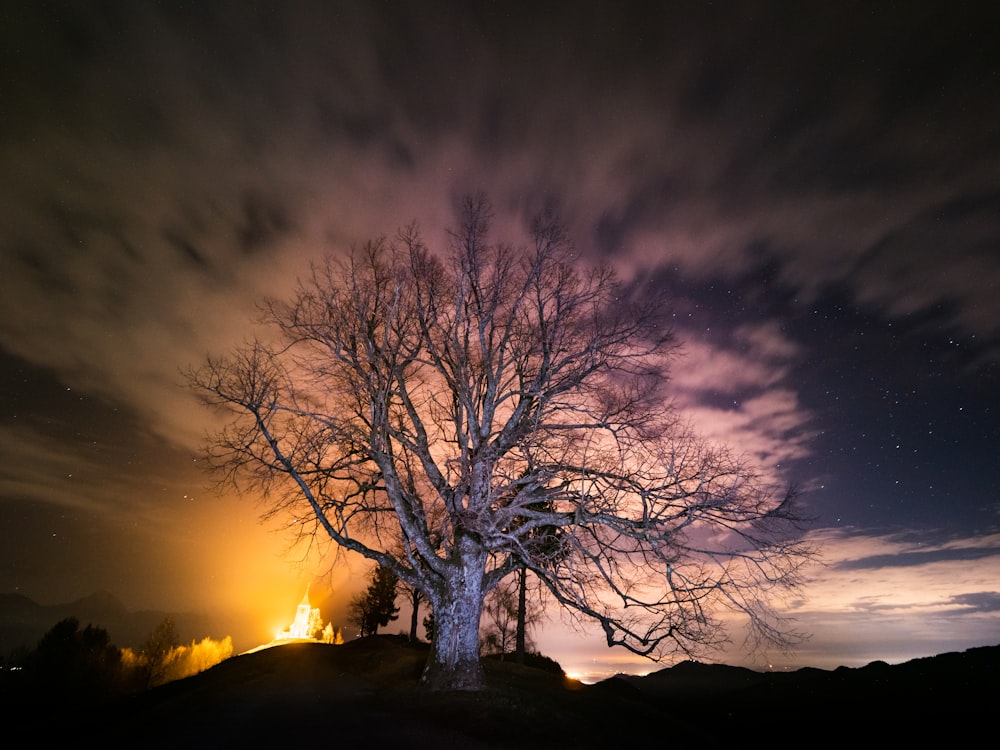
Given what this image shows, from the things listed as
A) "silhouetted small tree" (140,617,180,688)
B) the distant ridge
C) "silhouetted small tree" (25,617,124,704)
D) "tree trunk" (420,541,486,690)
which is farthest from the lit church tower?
"tree trunk" (420,541,486,690)

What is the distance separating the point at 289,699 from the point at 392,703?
3047mm

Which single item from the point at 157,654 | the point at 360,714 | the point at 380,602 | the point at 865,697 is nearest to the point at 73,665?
the point at 157,654

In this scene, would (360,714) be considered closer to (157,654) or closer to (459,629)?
(459,629)

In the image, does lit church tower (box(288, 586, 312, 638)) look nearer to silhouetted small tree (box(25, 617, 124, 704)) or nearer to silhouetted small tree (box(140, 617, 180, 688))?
silhouetted small tree (box(140, 617, 180, 688))

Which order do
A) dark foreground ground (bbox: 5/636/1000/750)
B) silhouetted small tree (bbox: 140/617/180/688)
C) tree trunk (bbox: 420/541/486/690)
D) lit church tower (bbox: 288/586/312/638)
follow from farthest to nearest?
lit church tower (bbox: 288/586/312/638) < silhouetted small tree (bbox: 140/617/180/688) < tree trunk (bbox: 420/541/486/690) < dark foreground ground (bbox: 5/636/1000/750)

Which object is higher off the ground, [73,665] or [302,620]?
[302,620]

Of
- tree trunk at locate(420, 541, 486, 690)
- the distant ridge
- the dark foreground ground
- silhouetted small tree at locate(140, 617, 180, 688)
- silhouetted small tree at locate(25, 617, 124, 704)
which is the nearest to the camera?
the dark foreground ground

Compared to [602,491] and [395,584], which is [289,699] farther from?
[395,584]

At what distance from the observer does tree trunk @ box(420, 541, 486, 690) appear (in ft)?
40.8

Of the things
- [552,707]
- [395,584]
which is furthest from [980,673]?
[552,707]

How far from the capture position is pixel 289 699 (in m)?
12.1

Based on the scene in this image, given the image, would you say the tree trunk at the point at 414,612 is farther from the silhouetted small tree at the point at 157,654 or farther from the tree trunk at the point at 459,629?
the silhouetted small tree at the point at 157,654

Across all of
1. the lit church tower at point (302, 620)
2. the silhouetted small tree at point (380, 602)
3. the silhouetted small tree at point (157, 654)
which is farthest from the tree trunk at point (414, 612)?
the lit church tower at point (302, 620)

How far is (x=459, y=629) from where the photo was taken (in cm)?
1290
